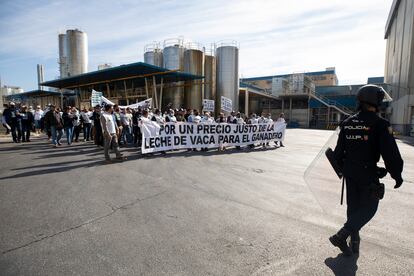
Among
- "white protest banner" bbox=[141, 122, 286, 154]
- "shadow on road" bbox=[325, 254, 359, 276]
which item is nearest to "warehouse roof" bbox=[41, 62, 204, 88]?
"white protest banner" bbox=[141, 122, 286, 154]

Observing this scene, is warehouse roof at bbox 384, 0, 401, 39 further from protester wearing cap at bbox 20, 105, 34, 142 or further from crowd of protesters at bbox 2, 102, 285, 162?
protester wearing cap at bbox 20, 105, 34, 142

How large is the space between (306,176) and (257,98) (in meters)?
43.7

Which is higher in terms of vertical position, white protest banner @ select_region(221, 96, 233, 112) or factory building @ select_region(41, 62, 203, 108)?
factory building @ select_region(41, 62, 203, 108)

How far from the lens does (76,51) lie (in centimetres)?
4369

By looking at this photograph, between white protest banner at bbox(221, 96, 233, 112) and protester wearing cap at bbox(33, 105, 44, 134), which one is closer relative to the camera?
white protest banner at bbox(221, 96, 233, 112)

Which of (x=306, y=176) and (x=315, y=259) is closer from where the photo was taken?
(x=315, y=259)

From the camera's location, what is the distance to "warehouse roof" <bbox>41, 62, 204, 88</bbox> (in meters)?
23.3

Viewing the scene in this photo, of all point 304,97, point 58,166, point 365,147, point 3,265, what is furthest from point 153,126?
point 304,97

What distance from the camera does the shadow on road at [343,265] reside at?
8.63 ft

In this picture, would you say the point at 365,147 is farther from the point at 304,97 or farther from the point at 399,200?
the point at 304,97

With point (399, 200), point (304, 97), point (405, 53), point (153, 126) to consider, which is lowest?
point (399, 200)

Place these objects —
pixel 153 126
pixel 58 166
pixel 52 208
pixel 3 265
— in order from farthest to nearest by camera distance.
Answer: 1. pixel 153 126
2. pixel 58 166
3. pixel 52 208
4. pixel 3 265

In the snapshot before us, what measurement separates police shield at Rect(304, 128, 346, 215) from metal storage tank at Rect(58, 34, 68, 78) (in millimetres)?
48271

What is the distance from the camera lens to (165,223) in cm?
373
